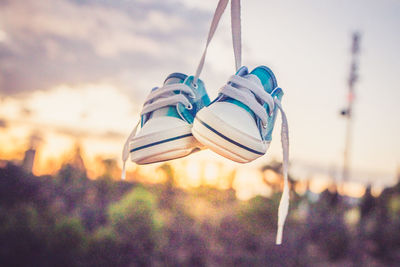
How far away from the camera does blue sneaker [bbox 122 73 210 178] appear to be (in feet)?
4.65

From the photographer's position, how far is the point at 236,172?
48.9 feet

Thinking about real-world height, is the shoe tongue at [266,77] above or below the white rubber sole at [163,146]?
above

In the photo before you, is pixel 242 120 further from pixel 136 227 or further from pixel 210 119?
pixel 136 227

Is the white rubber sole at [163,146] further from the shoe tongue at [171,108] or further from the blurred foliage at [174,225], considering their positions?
the blurred foliage at [174,225]

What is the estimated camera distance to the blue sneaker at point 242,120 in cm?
129

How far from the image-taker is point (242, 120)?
4.57ft

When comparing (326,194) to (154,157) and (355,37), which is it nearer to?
(355,37)

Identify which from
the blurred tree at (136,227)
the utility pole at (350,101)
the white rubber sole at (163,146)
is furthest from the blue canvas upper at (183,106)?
the utility pole at (350,101)

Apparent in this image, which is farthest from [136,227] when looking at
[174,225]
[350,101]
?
[350,101]

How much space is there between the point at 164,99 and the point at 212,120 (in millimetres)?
336

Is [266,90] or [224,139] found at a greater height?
[266,90]

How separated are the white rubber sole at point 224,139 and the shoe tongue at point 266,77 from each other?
294mm

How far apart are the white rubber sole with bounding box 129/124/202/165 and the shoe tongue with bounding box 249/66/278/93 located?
0.38 m

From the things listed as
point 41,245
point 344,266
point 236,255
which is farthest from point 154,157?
point 344,266
